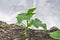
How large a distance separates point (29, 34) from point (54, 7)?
0.56m

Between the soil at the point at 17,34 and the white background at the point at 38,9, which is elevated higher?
the white background at the point at 38,9

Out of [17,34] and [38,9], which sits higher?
[38,9]

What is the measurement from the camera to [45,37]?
1.71m

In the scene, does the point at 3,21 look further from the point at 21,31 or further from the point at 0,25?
the point at 21,31

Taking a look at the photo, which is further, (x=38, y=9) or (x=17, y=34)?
(x=38, y=9)

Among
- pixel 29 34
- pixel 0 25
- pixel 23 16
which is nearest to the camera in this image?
pixel 23 16

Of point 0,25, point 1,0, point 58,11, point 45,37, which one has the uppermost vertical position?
point 1,0

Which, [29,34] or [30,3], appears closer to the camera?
[29,34]

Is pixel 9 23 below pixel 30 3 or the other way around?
below

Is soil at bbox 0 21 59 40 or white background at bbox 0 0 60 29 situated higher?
white background at bbox 0 0 60 29

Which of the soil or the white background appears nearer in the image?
the soil

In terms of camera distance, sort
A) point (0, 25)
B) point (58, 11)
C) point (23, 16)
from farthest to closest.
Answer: point (58, 11)
point (0, 25)
point (23, 16)

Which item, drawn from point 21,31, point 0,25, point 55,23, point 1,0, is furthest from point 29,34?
point 1,0

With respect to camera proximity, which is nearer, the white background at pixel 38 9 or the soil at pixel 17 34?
the soil at pixel 17 34
